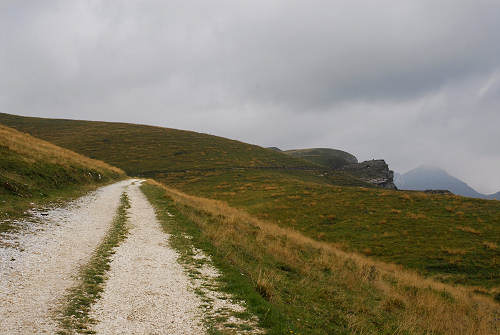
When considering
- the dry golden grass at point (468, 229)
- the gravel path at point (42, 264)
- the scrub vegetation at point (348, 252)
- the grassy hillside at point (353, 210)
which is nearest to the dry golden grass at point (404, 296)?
the scrub vegetation at point (348, 252)

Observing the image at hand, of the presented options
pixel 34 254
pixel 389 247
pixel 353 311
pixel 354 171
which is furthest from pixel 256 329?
pixel 354 171

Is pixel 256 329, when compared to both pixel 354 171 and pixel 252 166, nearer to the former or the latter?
pixel 252 166

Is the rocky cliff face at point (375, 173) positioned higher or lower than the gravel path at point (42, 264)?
higher

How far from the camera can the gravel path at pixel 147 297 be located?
581cm

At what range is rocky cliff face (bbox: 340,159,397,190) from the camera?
359ft

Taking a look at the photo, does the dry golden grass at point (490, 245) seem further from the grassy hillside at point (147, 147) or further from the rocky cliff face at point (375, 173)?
the rocky cliff face at point (375, 173)

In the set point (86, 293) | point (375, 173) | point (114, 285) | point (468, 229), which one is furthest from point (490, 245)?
point (375, 173)

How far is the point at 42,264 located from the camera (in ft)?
27.8

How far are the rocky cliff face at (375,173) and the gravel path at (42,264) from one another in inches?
4284

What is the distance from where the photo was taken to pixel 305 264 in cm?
1370

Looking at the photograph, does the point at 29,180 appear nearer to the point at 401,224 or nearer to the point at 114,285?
the point at 114,285

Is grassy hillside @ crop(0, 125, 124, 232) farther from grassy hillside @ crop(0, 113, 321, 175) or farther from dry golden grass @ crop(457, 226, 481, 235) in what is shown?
grassy hillside @ crop(0, 113, 321, 175)

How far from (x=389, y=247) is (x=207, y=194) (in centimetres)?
3532

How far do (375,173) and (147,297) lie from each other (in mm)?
125055
